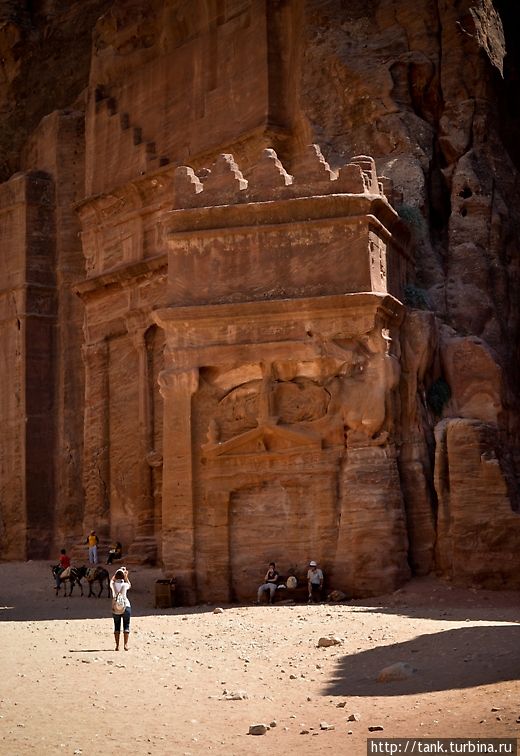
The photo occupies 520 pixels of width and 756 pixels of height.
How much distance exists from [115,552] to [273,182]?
10.4 meters

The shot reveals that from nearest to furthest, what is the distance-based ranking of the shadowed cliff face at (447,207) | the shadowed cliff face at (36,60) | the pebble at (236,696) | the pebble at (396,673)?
the pebble at (236,696) → the pebble at (396,673) → the shadowed cliff face at (447,207) → the shadowed cliff face at (36,60)

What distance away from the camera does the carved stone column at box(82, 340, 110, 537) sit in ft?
100

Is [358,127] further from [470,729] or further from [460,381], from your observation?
[470,729]

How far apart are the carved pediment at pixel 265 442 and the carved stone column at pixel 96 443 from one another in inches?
378

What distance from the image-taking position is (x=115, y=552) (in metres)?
28.4

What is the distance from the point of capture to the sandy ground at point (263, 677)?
33.8 feet

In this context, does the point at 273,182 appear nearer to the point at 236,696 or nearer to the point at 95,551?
the point at 95,551

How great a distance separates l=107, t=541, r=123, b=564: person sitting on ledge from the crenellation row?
9395mm

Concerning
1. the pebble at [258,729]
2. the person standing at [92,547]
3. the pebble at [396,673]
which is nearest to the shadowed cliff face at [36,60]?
the person standing at [92,547]

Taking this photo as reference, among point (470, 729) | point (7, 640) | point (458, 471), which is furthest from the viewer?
point (458, 471)

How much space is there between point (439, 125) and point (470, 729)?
1846 cm

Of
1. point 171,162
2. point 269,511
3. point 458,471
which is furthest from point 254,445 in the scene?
point 171,162

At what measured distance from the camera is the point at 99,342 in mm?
31297

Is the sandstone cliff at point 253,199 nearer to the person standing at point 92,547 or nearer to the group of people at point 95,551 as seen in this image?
the group of people at point 95,551
